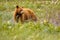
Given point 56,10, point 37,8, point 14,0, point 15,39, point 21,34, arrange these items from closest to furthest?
point 15,39 → point 21,34 → point 56,10 → point 37,8 → point 14,0

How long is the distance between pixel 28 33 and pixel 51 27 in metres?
0.98

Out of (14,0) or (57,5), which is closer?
(57,5)

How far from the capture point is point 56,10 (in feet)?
41.3

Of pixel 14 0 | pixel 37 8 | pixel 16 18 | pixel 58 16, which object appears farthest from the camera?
pixel 14 0

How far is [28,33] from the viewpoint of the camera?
7.20 m

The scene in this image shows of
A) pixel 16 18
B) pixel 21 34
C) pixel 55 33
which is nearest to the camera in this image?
pixel 21 34

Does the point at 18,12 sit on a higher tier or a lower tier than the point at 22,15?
higher

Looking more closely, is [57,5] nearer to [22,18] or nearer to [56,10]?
[56,10]

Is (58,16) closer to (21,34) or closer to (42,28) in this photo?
(42,28)

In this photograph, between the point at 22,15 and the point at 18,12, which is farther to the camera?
the point at 22,15

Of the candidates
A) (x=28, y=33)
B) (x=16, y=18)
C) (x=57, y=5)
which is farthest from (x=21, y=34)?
(x=57, y=5)

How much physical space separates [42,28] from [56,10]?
Answer: 4.80 meters

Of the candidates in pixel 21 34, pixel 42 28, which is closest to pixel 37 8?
pixel 42 28

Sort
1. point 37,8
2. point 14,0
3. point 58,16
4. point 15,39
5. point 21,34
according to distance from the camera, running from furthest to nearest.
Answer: point 14,0
point 37,8
point 58,16
point 21,34
point 15,39
